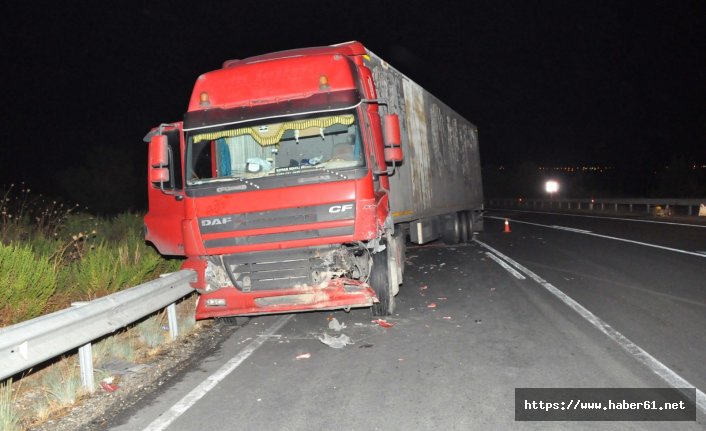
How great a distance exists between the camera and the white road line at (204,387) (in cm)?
431

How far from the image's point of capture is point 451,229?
54.4ft

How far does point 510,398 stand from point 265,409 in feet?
6.65

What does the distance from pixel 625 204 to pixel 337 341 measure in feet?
112

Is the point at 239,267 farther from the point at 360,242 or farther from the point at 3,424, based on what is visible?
the point at 3,424

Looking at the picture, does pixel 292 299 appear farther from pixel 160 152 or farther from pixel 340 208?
pixel 160 152

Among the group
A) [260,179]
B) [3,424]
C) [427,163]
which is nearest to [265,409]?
[3,424]

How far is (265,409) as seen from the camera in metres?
4.49

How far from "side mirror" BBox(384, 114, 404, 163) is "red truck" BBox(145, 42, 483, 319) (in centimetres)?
1

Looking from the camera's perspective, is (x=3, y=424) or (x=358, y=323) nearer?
(x=3, y=424)

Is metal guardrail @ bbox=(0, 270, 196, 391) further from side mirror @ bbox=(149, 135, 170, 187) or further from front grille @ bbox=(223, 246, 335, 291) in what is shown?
side mirror @ bbox=(149, 135, 170, 187)

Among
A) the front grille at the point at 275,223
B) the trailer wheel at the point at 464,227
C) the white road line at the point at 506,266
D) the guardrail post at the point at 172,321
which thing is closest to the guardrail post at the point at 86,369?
the guardrail post at the point at 172,321

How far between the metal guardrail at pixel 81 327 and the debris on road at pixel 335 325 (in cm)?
205

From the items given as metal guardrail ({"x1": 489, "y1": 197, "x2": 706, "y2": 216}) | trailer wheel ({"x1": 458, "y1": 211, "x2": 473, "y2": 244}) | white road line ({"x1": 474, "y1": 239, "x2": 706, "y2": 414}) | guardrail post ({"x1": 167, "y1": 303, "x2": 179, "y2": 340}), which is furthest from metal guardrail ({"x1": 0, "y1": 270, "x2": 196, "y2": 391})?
metal guardrail ({"x1": 489, "y1": 197, "x2": 706, "y2": 216})

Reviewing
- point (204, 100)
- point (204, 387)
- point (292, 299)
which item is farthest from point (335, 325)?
point (204, 100)
